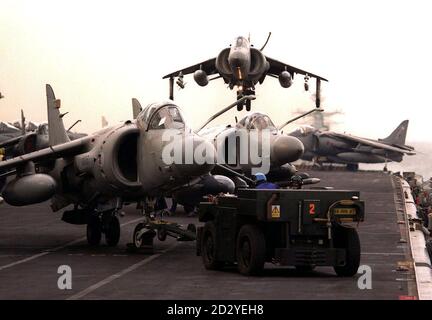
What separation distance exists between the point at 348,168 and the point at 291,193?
81.5 metres

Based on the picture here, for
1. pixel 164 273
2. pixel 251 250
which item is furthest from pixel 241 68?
pixel 251 250

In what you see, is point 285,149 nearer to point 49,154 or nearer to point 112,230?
point 112,230

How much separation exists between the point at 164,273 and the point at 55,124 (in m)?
10.4

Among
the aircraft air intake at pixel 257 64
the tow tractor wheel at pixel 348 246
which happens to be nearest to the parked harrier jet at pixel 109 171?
the tow tractor wheel at pixel 348 246

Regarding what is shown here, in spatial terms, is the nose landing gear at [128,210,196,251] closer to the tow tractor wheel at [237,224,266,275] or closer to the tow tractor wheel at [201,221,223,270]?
the tow tractor wheel at [201,221,223,270]

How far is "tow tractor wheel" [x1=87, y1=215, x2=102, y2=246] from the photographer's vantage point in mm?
25781

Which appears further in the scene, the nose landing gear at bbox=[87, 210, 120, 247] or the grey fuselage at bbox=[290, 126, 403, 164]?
the grey fuselage at bbox=[290, 126, 403, 164]

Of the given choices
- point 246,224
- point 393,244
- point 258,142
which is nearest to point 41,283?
point 246,224

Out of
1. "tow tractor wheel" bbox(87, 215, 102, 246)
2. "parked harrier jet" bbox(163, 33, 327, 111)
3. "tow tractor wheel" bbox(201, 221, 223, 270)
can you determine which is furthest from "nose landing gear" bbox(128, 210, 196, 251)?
"parked harrier jet" bbox(163, 33, 327, 111)

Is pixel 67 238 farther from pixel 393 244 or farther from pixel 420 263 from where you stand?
pixel 420 263

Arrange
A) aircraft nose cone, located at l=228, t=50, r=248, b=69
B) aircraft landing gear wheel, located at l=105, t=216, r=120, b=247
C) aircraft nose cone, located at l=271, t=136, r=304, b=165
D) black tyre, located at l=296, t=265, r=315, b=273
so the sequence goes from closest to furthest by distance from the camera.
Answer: black tyre, located at l=296, t=265, r=315, b=273 < aircraft landing gear wheel, located at l=105, t=216, r=120, b=247 < aircraft nose cone, located at l=271, t=136, r=304, b=165 < aircraft nose cone, located at l=228, t=50, r=248, b=69

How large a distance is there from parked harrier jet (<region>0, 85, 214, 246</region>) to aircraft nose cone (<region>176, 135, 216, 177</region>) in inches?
0.8

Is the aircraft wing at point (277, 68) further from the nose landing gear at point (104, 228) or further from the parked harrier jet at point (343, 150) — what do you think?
the nose landing gear at point (104, 228)

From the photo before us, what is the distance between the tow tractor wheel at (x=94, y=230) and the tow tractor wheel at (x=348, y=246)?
8.96 metres
